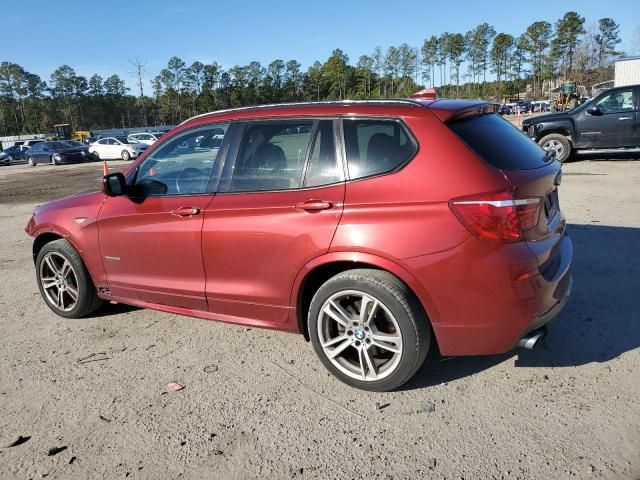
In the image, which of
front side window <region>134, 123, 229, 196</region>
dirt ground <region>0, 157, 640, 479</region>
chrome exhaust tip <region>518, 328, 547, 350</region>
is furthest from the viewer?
front side window <region>134, 123, 229, 196</region>

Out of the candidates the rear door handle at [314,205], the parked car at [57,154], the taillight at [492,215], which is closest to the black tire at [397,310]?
the rear door handle at [314,205]

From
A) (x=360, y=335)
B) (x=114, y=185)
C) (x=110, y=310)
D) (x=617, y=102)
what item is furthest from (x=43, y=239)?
(x=617, y=102)

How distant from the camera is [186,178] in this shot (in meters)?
3.92

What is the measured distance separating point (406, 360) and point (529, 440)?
76 centimetres

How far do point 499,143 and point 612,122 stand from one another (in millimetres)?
11489

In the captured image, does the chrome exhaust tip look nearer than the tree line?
Yes

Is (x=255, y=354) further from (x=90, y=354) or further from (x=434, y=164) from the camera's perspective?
(x=434, y=164)

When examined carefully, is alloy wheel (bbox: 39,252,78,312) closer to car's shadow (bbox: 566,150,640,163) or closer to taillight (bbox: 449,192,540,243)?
taillight (bbox: 449,192,540,243)

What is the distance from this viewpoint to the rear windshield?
3.04m

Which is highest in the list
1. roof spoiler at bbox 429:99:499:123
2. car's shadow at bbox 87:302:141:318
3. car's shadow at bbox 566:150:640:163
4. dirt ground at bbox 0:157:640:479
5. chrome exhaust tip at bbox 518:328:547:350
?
roof spoiler at bbox 429:99:499:123

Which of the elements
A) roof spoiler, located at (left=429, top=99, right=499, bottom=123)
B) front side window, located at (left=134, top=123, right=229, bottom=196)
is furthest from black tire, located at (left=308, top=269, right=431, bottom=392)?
front side window, located at (left=134, top=123, right=229, bottom=196)

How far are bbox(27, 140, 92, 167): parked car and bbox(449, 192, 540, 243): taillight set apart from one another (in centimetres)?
3599

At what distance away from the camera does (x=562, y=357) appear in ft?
11.6

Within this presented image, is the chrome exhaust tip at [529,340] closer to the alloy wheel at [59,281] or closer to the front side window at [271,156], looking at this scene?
the front side window at [271,156]
